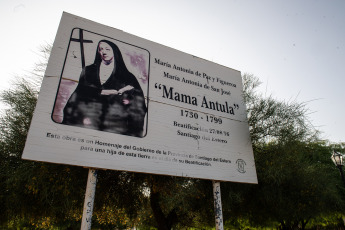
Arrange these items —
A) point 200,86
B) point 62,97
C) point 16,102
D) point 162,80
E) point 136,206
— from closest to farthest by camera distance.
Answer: point 62,97, point 162,80, point 200,86, point 16,102, point 136,206

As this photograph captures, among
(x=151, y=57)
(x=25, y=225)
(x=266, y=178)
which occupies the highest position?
(x=151, y=57)

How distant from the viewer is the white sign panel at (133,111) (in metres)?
4.72

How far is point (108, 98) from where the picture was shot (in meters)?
5.41

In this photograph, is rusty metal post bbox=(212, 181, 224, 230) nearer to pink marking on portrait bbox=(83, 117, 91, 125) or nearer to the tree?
the tree

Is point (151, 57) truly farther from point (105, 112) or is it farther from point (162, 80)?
point (105, 112)

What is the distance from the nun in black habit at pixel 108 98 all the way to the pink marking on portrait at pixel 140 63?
26cm

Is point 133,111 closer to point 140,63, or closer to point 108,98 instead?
point 108,98

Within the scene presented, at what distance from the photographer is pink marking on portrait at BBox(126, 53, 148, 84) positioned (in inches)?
243

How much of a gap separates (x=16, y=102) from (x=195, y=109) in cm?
599

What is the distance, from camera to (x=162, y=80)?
21.2 feet

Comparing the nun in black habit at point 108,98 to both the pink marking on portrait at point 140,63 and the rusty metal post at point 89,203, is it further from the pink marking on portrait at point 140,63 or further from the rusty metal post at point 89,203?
the rusty metal post at point 89,203

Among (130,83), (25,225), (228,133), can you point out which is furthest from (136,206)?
(25,225)

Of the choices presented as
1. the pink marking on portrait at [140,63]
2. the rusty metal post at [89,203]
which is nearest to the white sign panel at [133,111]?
the pink marking on portrait at [140,63]

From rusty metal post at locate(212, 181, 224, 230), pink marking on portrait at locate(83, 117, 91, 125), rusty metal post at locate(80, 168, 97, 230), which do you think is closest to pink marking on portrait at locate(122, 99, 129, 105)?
pink marking on portrait at locate(83, 117, 91, 125)
